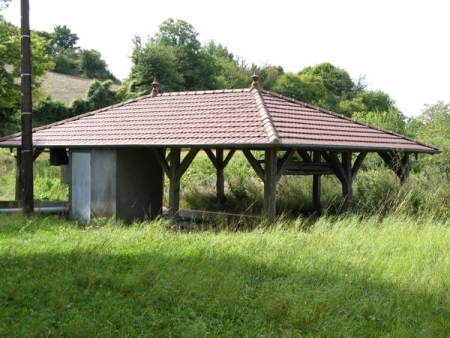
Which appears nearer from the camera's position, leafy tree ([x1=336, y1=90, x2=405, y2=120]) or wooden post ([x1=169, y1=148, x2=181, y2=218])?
wooden post ([x1=169, y1=148, x2=181, y2=218])

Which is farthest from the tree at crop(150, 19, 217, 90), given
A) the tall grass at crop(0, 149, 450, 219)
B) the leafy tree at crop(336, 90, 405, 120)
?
the tall grass at crop(0, 149, 450, 219)

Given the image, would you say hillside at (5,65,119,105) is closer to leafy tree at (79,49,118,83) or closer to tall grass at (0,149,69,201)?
leafy tree at (79,49,118,83)

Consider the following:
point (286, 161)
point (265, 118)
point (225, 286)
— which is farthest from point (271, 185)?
point (225, 286)

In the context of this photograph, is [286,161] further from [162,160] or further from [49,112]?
[49,112]

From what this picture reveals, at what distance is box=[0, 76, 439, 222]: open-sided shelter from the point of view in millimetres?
12055

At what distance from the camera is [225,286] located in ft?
22.4

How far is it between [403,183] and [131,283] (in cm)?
929

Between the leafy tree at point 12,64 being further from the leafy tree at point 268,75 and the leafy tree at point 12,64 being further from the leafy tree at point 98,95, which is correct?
the leafy tree at point 268,75

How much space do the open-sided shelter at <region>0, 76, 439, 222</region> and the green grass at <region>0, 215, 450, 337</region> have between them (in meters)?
2.90

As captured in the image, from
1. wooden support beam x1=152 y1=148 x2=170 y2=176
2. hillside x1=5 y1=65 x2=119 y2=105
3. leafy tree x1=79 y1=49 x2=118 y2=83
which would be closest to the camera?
wooden support beam x1=152 y1=148 x2=170 y2=176

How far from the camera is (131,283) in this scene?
6.79 m

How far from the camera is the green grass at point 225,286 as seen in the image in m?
5.91

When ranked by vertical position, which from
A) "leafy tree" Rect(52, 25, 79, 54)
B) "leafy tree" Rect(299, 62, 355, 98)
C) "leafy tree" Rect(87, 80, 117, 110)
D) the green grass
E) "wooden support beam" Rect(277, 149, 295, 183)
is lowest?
the green grass

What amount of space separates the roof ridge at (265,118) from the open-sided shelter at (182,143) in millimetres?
31
